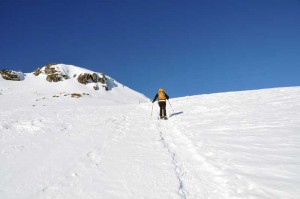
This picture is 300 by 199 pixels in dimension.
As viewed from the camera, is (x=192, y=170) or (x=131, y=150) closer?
(x=192, y=170)

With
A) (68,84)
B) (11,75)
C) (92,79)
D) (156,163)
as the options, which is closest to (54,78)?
(68,84)

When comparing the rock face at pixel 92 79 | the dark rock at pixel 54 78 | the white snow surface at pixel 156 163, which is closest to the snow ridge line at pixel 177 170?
the white snow surface at pixel 156 163

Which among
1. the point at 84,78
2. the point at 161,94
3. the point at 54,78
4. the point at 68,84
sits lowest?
the point at 161,94

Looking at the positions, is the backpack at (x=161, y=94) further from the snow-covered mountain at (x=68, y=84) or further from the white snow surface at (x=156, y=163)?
the snow-covered mountain at (x=68, y=84)

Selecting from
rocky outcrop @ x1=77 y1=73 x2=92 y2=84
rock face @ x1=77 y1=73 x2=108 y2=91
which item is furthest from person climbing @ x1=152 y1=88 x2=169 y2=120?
rocky outcrop @ x1=77 y1=73 x2=92 y2=84

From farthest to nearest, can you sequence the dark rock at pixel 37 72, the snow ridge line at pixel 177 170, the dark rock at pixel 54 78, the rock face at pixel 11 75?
the dark rock at pixel 37 72 < the dark rock at pixel 54 78 < the rock face at pixel 11 75 < the snow ridge line at pixel 177 170

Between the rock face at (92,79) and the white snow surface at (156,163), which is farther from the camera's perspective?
the rock face at (92,79)

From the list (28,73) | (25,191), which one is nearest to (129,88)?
(28,73)

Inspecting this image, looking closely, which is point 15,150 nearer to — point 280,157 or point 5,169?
point 5,169

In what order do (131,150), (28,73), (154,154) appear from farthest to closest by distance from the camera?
(28,73)
(131,150)
(154,154)

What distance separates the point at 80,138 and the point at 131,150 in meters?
3.02

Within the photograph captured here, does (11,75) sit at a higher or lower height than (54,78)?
lower

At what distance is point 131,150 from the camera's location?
26.6 ft

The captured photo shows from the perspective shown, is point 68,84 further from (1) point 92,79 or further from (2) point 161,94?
(2) point 161,94
